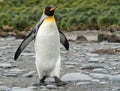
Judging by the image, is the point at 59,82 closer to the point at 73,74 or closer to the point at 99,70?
the point at 73,74

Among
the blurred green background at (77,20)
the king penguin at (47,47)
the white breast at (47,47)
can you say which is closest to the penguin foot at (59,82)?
the king penguin at (47,47)

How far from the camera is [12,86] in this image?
235 inches

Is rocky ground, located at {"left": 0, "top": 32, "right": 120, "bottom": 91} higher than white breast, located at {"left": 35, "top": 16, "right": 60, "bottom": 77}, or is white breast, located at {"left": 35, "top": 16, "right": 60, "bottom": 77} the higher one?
white breast, located at {"left": 35, "top": 16, "right": 60, "bottom": 77}

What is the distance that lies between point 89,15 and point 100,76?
1652 centimetres

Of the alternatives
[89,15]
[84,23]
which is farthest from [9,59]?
[89,15]

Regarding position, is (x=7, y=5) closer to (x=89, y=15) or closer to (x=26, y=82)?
(x=89, y=15)

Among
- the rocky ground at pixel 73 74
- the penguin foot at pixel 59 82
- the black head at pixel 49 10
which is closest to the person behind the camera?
the rocky ground at pixel 73 74

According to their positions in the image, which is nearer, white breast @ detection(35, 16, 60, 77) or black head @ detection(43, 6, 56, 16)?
black head @ detection(43, 6, 56, 16)

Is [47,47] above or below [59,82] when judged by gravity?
above

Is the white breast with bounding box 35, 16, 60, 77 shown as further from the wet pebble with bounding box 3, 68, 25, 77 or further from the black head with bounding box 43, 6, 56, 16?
the wet pebble with bounding box 3, 68, 25, 77

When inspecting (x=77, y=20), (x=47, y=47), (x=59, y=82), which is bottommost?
(x=77, y=20)

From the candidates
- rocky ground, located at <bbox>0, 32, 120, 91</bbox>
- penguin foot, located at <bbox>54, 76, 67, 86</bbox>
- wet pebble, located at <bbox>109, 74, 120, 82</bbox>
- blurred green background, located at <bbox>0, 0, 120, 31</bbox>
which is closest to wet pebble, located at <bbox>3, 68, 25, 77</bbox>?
rocky ground, located at <bbox>0, 32, 120, 91</bbox>

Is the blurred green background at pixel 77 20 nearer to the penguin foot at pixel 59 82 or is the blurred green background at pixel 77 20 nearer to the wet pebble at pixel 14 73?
the wet pebble at pixel 14 73

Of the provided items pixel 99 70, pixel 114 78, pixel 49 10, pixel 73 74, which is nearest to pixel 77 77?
pixel 73 74
